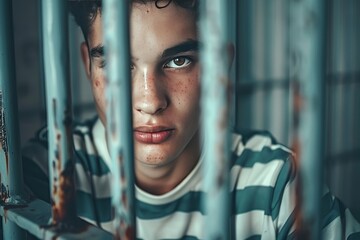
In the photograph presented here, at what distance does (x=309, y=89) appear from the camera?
375 mm

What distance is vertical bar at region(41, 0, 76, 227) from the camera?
1.75 ft

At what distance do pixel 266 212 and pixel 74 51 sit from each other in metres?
1.38

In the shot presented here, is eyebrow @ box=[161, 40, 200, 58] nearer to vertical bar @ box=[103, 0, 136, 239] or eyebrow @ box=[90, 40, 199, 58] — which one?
eyebrow @ box=[90, 40, 199, 58]

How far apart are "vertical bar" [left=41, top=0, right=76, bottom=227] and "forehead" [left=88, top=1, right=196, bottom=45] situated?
1.64ft

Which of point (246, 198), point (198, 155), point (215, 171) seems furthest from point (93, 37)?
point (215, 171)

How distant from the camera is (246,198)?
119cm

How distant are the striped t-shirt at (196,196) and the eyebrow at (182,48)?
0.32 m

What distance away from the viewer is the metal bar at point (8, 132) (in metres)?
0.65

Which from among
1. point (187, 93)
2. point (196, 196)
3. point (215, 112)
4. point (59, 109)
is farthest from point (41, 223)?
point (196, 196)

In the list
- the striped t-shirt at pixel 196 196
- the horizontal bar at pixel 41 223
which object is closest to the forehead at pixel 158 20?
the striped t-shirt at pixel 196 196

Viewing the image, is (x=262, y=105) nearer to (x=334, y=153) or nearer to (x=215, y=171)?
(x=334, y=153)

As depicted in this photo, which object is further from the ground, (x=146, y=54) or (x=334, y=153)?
(x=146, y=54)

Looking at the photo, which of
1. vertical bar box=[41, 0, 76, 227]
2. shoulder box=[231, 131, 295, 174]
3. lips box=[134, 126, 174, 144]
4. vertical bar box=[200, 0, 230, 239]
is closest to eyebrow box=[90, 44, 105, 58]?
lips box=[134, 126, 174, 144]

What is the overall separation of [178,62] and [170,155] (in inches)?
8.7
